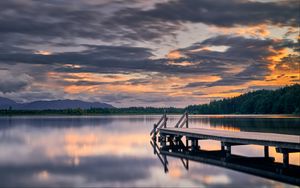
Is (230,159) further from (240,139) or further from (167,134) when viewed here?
(167,134)

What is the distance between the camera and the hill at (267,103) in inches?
4094

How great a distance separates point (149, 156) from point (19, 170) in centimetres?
819

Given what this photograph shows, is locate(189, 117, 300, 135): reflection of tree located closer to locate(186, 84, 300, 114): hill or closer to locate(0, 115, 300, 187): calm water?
locate(0, 115, 300, 187): calm water

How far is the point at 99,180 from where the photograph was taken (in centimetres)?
1723

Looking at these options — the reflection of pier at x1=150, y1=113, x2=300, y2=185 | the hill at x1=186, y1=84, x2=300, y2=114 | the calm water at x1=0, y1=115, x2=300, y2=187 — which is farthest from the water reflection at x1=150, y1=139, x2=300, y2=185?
the hill at x1=186, y1=84, x2=300, y2=114

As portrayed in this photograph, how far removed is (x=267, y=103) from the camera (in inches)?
4638

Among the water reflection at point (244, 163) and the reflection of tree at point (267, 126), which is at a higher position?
the reflection of tree at point (267, 126)

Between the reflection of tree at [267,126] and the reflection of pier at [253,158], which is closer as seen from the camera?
the reflection of pier at [253,158]

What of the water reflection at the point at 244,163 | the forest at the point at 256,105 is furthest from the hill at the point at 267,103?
the water reflection at the point at 244,163

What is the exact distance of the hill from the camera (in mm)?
104000

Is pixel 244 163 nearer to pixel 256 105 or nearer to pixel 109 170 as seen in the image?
pixel 109 170

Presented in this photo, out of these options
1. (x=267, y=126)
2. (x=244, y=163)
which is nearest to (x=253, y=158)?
(x=244, y=163)

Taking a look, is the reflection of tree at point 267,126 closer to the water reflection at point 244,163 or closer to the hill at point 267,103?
the water reflection at point 244,163

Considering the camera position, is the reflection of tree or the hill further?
the hill
